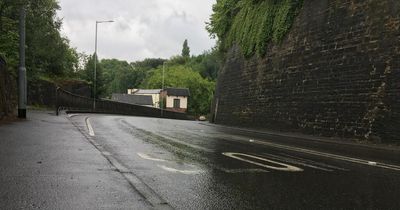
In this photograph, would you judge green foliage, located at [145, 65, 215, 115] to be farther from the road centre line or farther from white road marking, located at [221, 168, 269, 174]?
white road marking, located at [221, 168, 269, 174]

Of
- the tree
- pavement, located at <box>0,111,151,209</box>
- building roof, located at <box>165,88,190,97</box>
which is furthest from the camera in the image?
the tree

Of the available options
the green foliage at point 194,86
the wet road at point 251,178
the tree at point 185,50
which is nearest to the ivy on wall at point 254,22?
the wet road at point 251,178

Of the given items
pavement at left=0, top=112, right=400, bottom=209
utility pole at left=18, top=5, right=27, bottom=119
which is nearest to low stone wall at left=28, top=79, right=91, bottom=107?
utility pole at left=18, top=5, right=27, bottom=119

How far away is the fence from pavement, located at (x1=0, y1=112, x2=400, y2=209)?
22.0m

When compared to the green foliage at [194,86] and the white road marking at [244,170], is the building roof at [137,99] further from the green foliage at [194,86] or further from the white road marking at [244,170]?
the white road marking at [244,170]

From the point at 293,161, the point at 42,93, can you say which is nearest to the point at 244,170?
the point at 293,161

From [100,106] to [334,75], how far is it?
1384 inches

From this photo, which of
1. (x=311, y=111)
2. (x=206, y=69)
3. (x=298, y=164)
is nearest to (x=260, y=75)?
(x=311, y=111)

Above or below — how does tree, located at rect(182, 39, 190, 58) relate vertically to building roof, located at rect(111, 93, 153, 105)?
above

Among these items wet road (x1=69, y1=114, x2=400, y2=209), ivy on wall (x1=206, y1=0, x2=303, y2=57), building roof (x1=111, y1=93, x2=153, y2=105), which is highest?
ivy on wall (x1=206, y1=0, x2=303, y2=57)

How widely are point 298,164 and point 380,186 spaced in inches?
101

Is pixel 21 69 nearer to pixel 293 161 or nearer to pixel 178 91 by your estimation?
pixel 293 161

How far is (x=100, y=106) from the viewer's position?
174ft

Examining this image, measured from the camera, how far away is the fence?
123ft
